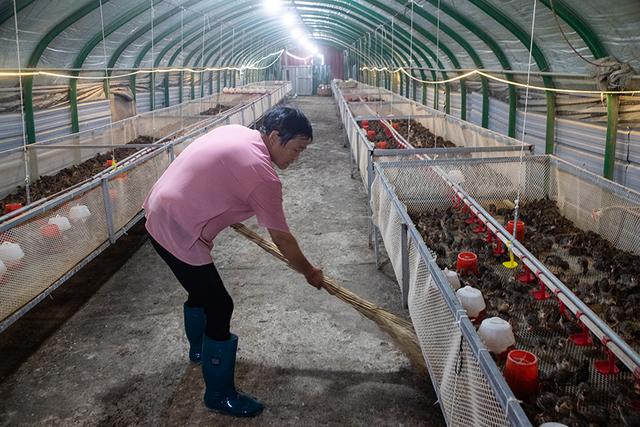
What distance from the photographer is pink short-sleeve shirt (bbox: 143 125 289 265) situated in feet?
8.32

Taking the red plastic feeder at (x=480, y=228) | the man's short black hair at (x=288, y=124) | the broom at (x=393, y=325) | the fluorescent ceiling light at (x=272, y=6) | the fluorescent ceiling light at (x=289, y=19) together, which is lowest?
the broom at (x=393, y=325)

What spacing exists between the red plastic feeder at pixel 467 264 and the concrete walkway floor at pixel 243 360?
0.72m

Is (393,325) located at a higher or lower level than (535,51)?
lower

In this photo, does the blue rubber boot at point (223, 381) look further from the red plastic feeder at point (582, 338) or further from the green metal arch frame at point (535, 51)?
the green metal arch frame at point (535, 51)

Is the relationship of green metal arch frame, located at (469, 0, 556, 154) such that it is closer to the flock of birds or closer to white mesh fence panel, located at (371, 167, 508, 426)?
the flock of birds

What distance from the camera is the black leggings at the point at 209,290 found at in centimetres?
279

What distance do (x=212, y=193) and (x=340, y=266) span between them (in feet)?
9.62

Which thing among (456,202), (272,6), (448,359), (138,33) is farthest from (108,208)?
(272,6)

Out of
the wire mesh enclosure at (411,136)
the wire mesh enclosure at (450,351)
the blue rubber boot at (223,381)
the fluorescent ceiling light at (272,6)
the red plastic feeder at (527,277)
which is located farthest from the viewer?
the fluorescent ceiling light at (272,6)

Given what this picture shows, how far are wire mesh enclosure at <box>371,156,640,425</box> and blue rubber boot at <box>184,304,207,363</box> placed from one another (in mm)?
1317

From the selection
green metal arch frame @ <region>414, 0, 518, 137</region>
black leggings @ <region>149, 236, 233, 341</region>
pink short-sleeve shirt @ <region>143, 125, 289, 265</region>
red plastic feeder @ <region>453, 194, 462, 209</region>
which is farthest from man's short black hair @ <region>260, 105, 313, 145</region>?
green metal arch frame @ <region>414, 0, 518, 137</region>

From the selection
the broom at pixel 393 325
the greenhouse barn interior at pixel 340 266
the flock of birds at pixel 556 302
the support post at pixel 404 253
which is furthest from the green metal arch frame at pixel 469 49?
the broom at pixel 393 325

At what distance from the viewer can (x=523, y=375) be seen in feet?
7.66

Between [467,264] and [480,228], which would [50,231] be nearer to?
[467,264]
